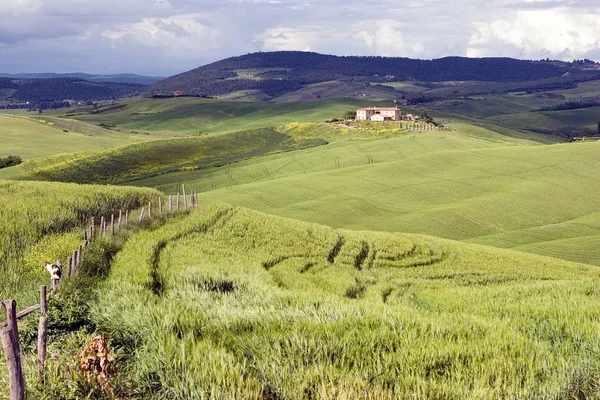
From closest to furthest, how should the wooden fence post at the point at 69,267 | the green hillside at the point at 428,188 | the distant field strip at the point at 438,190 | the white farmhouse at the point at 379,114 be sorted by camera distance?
the wooden fence post at the point at 69,267
the distant field strip at the point at 438,190
the green hillside at the point at 428,188
the white farmhouse at the point at 379,114

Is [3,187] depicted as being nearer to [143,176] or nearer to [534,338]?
[534,338]

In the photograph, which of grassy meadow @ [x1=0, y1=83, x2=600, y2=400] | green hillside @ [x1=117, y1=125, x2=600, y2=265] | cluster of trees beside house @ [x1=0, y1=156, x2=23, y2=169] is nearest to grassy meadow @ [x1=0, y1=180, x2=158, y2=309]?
grassy meadow @ [x1=0, y1=83, x2=600, y2=400]

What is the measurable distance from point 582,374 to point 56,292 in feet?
41.0

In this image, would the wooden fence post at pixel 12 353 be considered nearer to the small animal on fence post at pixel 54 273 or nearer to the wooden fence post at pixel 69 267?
the small animal on fence post at pixel 54 273

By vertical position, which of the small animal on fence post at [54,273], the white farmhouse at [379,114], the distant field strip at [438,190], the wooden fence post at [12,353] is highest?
the white farmhouse at [379,114]

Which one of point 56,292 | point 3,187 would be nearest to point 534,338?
point 56,292

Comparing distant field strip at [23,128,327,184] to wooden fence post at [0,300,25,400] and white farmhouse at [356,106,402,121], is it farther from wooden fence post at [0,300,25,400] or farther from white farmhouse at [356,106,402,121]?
wooden fence post at [0,300,25,400]

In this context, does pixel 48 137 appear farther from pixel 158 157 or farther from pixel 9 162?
pixel 9 162

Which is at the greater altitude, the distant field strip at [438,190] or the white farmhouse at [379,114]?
the white farmhouse at [379,114]

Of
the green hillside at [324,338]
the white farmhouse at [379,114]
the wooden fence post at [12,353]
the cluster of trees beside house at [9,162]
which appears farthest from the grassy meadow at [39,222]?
the white farmhouse at [379,114]

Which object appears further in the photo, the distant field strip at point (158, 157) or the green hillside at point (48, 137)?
the green hillside at point (48, 137)

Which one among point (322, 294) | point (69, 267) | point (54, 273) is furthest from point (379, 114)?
point (54, 273)

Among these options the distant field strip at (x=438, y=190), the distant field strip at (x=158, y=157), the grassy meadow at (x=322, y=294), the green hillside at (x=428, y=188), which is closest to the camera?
the grassy meadow at (x=322, y=294)

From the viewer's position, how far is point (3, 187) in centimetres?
3300
